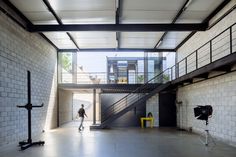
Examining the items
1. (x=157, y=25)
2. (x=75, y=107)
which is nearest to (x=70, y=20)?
(x=157, y=25)

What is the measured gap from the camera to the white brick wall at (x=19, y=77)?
25.1 feet

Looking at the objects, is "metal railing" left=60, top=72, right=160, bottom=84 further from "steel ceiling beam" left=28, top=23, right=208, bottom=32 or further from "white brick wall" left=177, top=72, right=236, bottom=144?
"steel ceiling beam" left=28, top=23, right=208, bottom=32

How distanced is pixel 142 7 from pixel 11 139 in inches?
247

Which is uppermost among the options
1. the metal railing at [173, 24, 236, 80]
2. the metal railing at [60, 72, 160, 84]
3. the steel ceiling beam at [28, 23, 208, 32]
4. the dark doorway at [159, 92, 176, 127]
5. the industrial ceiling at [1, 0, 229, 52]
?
the industrial ceiling at [1, 0, 229, 52]

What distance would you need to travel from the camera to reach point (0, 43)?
748 cm

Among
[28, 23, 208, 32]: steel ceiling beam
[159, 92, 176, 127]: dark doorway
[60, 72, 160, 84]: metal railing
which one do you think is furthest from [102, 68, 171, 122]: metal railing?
[28, 23, 208, 32]: steel ceiling beam

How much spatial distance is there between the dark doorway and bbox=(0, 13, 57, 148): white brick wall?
6.56 meters

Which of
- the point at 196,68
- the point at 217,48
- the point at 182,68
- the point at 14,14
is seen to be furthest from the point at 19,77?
the point at 182,68

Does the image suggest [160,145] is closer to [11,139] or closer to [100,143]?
[100,143]

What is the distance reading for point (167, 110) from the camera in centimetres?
1434

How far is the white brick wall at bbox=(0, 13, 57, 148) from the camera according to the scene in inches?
301

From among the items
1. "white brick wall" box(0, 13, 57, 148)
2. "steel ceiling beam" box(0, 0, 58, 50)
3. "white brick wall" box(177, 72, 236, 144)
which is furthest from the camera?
"white brick wall" box(177, 72, 236, 144)

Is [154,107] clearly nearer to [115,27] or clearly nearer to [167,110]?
[167,110]

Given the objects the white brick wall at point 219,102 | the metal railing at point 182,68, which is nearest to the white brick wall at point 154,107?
the metal railing at point 182,68
